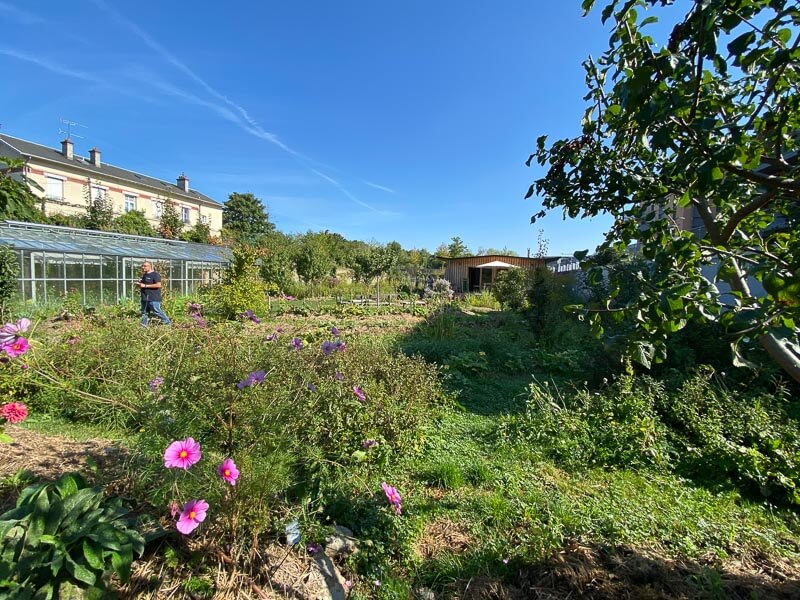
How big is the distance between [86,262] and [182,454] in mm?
14423

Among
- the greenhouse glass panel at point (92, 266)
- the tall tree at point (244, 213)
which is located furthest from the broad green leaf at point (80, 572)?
the tall tree at point (244, 213)

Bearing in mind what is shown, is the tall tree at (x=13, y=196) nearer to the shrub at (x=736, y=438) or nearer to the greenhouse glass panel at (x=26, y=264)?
the shrub at (x=736, y=438)

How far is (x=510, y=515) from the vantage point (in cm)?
231

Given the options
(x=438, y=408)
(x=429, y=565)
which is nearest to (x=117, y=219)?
(x=438, y=408)

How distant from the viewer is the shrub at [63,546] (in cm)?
132

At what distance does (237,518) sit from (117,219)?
94.1 ft

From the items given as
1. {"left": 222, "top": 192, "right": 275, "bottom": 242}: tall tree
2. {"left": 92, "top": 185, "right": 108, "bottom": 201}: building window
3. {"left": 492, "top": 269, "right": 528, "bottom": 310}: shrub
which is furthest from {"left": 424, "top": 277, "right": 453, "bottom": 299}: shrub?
{"left": 222, "top": 192, "right": 275, "bottom": 242}: tall tree

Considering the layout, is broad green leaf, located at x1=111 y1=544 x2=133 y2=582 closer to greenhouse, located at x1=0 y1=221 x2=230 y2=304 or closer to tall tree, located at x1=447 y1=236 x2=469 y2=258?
greenhouse, located at x1=0 y1=221 x2=230 y2=304

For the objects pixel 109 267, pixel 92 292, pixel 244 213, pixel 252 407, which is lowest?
pixel 252 407

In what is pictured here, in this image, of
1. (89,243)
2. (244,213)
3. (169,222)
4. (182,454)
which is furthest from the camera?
(244,213)

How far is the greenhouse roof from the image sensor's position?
1079 centimetres

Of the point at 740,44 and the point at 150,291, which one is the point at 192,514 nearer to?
the point at 740,44

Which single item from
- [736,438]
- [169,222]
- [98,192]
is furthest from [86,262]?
[98,192]

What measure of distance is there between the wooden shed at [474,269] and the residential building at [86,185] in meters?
21.9
